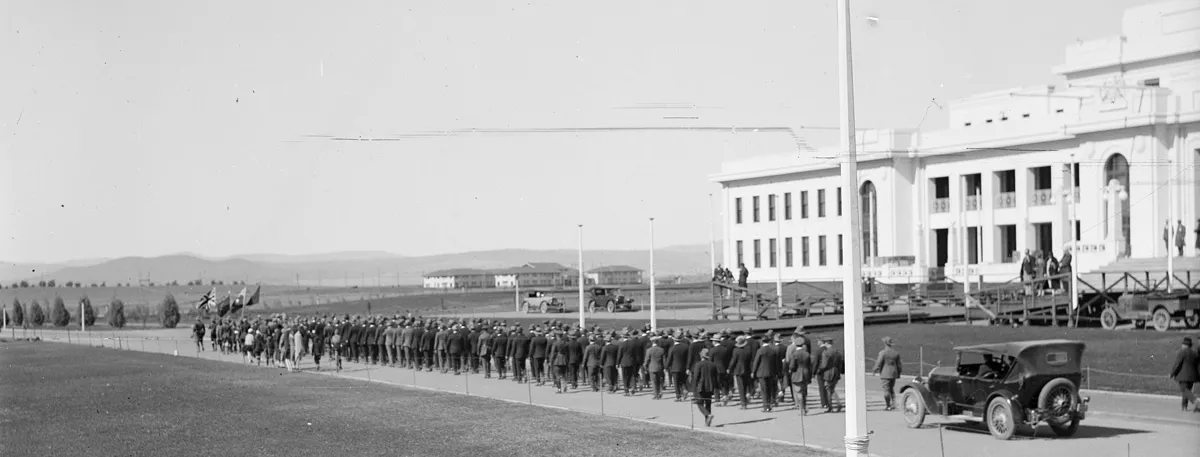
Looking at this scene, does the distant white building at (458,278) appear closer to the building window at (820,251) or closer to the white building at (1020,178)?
the white building at (1020,178)

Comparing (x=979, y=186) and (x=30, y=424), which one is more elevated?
(x=979, y=186)

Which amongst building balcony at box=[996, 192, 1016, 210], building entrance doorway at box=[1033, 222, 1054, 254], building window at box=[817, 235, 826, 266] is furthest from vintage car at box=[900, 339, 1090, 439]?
building window at box=[817, 235, 826, 266]

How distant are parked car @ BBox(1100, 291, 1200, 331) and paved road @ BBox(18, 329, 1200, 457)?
9308 millimetres

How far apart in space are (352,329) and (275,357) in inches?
108

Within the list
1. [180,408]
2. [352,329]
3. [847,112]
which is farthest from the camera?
[352,329]

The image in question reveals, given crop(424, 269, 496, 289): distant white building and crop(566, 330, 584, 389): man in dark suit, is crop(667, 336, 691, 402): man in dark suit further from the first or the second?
crop(424, 269, 496, 289): distant white building

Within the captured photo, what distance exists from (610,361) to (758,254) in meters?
46.1

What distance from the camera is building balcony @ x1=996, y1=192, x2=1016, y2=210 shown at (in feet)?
189

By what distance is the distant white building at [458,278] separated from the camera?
153 meters

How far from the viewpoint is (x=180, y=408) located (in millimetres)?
25266

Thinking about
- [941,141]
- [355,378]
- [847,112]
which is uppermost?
[941,141]

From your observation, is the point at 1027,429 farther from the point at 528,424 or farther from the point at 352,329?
the point at 352,329

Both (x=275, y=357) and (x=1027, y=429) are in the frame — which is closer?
(x=1027, y=429)

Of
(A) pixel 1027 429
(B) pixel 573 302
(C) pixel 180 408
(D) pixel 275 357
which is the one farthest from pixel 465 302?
(A) pixel 1027 429
